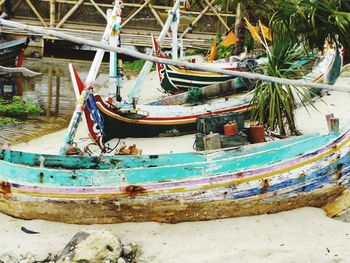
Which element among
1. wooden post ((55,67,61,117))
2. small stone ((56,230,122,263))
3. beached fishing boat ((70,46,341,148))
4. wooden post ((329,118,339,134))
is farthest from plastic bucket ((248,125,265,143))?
wooden post ((55,67,61,117))

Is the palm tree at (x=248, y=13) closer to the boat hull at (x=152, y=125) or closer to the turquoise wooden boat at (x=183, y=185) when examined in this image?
the boat hull at (x=152, y=125)

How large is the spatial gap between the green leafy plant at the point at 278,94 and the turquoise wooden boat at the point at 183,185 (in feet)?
6.30

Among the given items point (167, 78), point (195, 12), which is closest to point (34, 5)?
point (195, 12)

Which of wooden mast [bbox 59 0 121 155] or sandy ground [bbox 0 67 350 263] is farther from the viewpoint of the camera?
wooden mast [bbox 59 0 121 155]

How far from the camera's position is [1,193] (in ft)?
21.3

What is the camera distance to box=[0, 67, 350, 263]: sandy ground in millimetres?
5574

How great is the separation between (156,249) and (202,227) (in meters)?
0.65

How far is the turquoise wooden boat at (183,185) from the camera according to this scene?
6152 millimetres

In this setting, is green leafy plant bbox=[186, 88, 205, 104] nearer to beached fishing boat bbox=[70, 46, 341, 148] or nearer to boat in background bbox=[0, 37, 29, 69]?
beached fishing boat bbox=[70, 46, 341, 148]

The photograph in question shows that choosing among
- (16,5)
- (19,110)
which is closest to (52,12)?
(16,5)

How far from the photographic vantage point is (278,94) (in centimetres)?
833

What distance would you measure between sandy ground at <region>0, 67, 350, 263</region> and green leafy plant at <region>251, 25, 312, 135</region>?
225 cm

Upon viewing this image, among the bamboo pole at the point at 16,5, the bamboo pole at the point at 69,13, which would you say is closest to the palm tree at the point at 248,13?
the bamboo pole at the point at 69,13

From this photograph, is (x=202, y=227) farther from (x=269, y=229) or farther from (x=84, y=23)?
(x=84, y=23)
